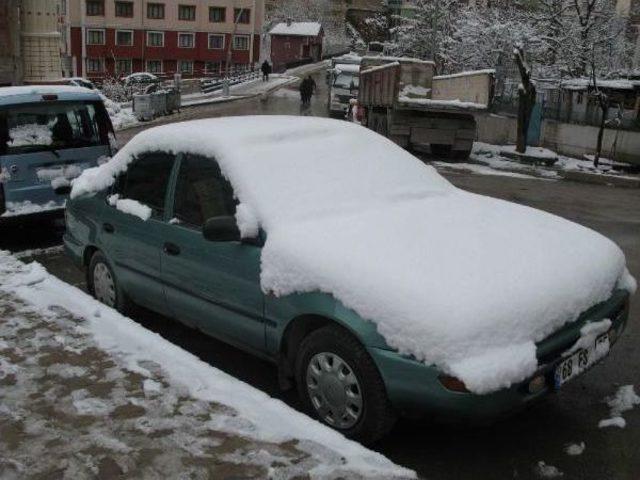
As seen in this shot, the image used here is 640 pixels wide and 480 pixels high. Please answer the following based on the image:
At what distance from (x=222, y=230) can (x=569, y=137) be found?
55.8 ft

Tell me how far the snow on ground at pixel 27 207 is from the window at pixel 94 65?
2294 inches

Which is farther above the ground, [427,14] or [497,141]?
[427,14]

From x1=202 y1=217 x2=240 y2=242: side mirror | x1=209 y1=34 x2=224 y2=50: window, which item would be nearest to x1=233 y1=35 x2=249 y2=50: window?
x1=209 y1=34 x2=224 y2=50: window

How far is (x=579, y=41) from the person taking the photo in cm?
2803

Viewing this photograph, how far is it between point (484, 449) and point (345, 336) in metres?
1.03

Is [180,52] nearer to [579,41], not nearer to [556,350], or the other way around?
[579,41]

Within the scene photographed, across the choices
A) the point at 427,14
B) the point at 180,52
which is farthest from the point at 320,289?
the point at 180,52

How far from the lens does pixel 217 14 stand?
64188mm

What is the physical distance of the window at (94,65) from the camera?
202ft

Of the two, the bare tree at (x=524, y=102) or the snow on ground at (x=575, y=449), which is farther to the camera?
the bare tree at (x=524, y=102)

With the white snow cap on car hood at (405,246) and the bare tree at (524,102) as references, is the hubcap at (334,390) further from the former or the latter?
the bare tree at (524,102)

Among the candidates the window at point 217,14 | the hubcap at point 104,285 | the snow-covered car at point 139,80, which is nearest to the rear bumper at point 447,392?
the hubcap at point 104,285

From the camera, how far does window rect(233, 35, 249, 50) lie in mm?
65000

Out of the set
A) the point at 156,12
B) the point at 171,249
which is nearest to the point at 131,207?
the point at 171,249
